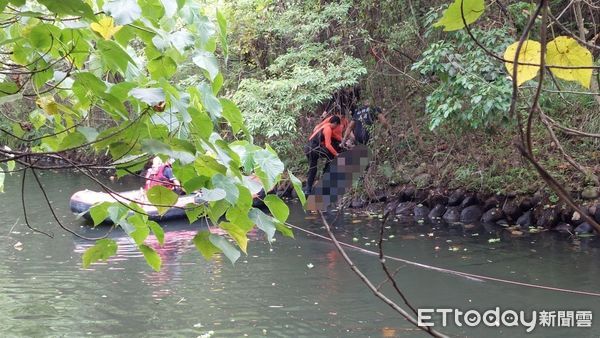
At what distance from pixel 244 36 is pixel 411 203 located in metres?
4.01

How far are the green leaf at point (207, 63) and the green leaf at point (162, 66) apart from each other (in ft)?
0.25

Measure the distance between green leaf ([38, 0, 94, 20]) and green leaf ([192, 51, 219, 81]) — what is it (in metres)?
0.41

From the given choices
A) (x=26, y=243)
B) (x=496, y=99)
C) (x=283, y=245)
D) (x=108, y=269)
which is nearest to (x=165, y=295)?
(x=108, y=269)

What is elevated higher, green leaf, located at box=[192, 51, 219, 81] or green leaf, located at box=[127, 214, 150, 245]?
green leaf, located at box=[192, 51, 219, 81]

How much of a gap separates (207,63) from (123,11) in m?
0.30

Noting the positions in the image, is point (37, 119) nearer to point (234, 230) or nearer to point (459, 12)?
point (234, 230)

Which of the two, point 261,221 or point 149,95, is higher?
point 149,95

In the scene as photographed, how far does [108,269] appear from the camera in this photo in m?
6.92

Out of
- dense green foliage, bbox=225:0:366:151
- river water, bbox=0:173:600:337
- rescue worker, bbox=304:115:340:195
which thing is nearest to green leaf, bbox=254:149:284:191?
river water, bbox=0:173:600:337

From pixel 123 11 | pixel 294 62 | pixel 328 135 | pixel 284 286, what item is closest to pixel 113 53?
pixel 123 11

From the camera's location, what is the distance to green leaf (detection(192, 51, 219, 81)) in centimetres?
140

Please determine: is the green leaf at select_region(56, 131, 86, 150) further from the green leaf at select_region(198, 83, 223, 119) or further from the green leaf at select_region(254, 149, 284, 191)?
the green leaf at select_region(254, 149, 284, 191)

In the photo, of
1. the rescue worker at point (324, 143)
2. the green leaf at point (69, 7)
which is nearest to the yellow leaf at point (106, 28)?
the green leaf at point (69, 7)

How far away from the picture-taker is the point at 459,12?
2.50 ft
